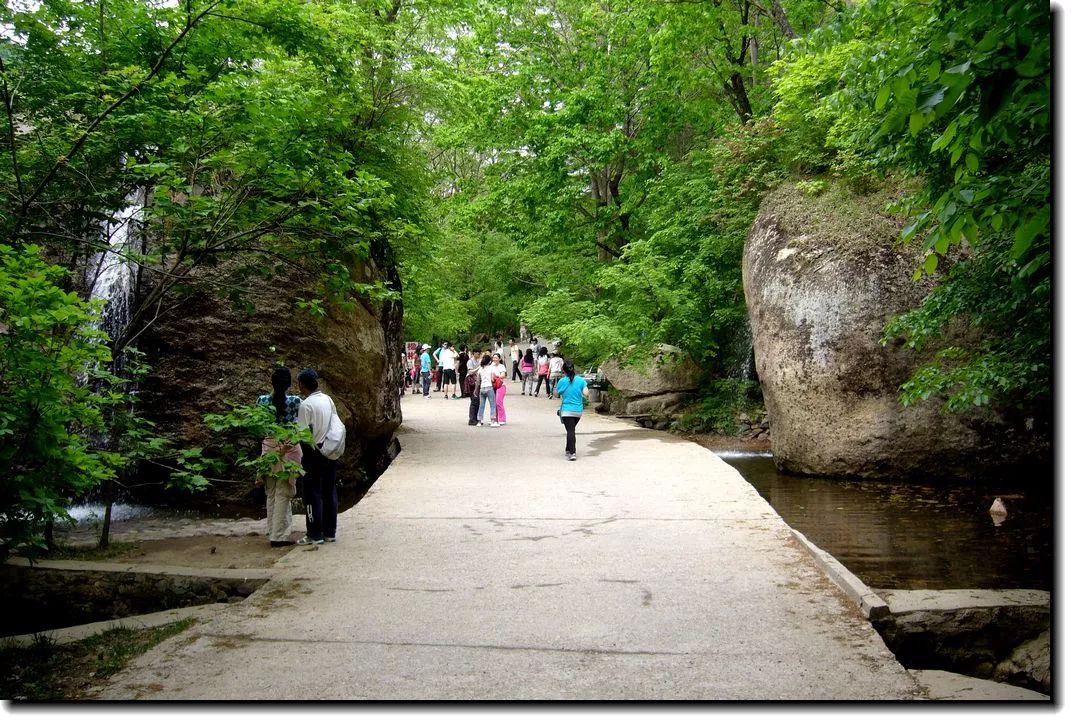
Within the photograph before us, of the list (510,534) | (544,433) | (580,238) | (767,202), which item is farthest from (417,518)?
(580,238)

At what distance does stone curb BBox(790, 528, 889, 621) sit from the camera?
5.14m

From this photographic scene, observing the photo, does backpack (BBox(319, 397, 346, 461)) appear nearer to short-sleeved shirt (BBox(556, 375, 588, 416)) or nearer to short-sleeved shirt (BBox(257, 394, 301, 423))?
short-sleeved shirt (BBox(257, 394, 301, 423))

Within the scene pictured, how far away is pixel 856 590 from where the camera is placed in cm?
549

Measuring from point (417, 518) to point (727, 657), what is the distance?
4.94m

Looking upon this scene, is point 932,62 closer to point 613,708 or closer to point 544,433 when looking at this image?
point 613,708

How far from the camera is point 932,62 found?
325 centimetres

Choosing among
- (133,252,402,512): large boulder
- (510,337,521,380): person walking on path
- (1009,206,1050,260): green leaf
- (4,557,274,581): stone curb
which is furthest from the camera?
(510,337,521,380): person walking on path

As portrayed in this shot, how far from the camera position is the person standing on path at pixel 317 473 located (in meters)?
7.48

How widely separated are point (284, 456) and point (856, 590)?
16.8ft

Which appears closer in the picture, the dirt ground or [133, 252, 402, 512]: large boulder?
the dirt ground

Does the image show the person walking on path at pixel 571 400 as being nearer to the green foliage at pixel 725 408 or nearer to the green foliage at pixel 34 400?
the green foliage at pixel 725 408

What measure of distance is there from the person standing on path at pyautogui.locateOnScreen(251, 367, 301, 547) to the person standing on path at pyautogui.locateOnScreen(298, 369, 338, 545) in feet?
0.37

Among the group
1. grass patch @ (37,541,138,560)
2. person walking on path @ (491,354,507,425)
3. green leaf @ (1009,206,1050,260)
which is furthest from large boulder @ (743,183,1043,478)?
grass patch @ (37,541,138,560)

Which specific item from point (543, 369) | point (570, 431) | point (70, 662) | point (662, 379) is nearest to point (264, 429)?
point (70, 662)
